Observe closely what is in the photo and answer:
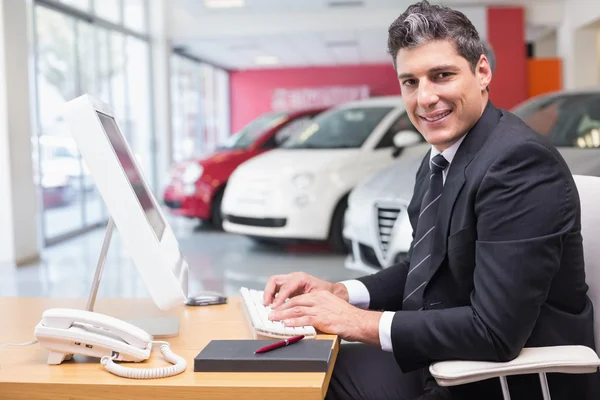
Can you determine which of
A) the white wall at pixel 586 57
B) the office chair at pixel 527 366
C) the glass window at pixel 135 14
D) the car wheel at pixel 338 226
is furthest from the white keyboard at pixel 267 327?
the white wall at pixel 586 57

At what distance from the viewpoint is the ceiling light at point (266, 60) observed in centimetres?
1647

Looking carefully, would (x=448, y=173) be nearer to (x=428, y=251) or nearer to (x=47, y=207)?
(x=428, y=251)

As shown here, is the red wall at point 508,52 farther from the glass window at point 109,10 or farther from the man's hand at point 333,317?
the man's hand at point 333,317

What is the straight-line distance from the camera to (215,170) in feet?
24.5

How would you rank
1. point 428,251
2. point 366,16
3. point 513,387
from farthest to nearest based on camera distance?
point 366,16 → point 428,251 → point 513,387

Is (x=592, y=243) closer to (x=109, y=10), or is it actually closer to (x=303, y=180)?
(x=303, y=180)

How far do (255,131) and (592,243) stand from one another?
674 cm

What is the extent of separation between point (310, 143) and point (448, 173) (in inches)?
200

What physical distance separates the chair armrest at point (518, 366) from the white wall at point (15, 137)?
561 cm

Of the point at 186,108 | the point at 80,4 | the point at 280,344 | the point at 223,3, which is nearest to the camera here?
the point at 280,344

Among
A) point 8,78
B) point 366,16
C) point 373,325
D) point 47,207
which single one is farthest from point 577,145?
point 366,16

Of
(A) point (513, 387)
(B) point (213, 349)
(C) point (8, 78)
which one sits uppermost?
(C) point (8, 78)

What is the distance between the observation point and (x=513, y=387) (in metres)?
1.40

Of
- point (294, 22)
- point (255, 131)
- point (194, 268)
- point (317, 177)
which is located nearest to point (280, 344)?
point (194, 268)
